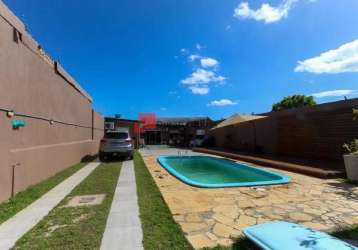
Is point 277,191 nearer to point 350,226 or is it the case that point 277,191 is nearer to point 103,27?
point 350,226

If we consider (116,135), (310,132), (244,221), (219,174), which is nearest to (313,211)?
(244,221)

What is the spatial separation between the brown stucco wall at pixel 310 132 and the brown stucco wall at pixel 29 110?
10.6 metres

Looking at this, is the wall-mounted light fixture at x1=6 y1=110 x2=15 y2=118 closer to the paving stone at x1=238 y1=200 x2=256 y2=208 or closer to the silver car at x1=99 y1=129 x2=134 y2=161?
the paving stone at x1=238 y1=200 x2=256 y2=208

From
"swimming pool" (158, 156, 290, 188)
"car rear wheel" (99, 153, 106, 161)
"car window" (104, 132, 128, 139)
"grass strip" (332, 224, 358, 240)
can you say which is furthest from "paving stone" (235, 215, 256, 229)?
"car rear wheel" (99, 153, 106, 161)

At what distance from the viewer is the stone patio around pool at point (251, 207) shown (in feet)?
11.4

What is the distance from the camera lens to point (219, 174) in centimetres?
1027

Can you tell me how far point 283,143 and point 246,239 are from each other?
11.0 m

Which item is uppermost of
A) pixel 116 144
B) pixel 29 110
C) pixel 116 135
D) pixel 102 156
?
pixel 29 110

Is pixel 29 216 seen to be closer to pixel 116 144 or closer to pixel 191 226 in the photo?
pixel 191 226

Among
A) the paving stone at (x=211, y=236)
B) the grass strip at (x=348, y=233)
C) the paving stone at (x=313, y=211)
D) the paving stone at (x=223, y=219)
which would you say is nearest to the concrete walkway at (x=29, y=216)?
the paving stone at (x=211, y=236)

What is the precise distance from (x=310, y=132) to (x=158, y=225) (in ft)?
31.8

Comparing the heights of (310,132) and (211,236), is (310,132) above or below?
above

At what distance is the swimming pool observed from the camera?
6733 millimetres

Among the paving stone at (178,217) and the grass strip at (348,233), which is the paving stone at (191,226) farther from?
the grass strip at (348,233)
